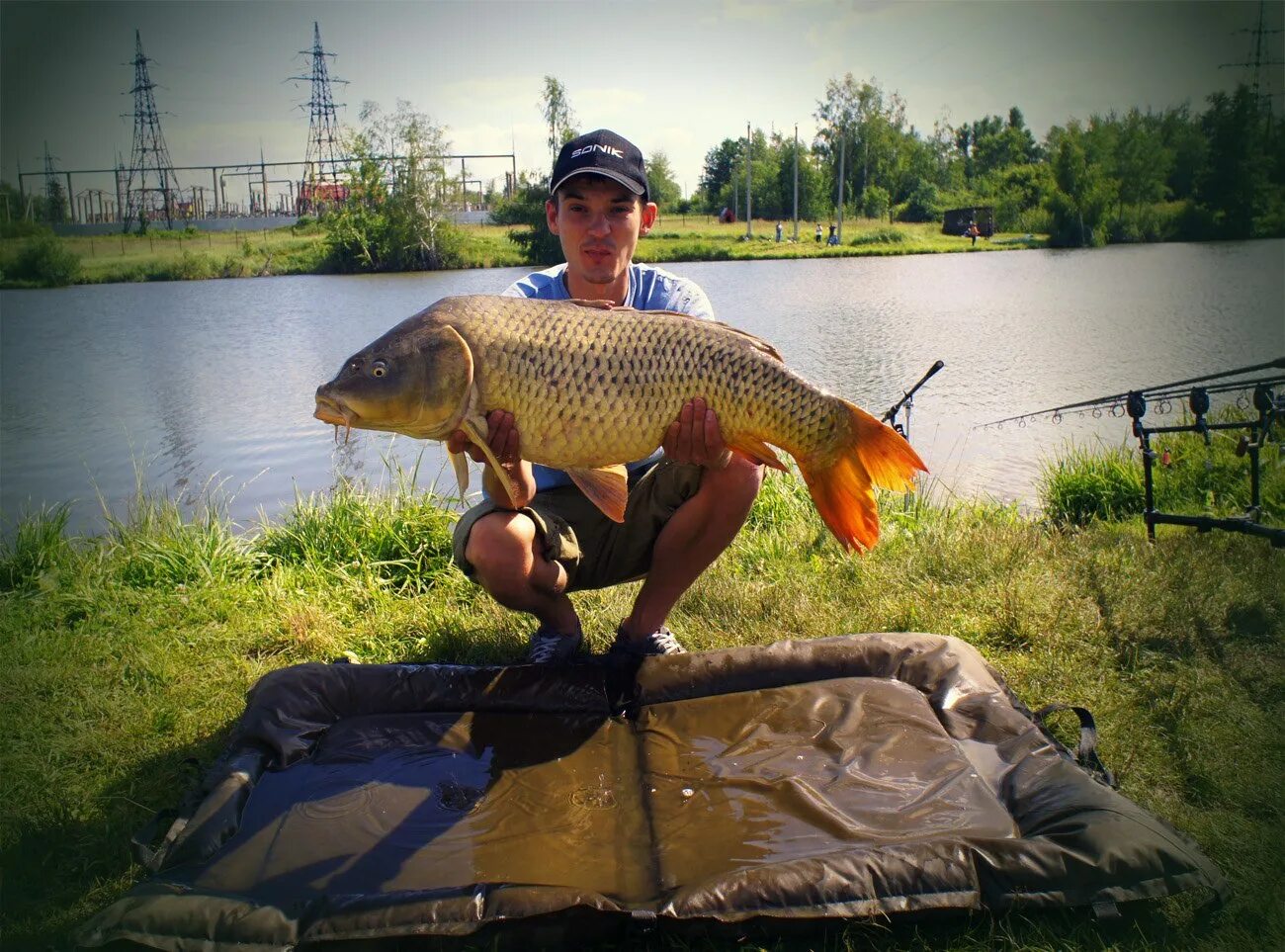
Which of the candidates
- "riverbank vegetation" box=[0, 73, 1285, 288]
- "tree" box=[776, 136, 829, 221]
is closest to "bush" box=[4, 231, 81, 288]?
"riverbank vegetation" box=[0, 73, 1285, 288]

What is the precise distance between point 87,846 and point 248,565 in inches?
59.0

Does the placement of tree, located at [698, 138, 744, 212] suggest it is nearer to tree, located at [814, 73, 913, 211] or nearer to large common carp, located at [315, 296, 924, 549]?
tree, located at [814, 73, 913, 211]

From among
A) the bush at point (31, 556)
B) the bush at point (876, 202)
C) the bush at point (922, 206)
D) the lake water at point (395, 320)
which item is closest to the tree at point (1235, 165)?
the lake water at point (395, 320)

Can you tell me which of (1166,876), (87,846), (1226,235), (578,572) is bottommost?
(87,846)

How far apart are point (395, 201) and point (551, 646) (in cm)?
2133

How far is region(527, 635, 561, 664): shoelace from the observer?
7.01ft

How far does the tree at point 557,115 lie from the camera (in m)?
16.8

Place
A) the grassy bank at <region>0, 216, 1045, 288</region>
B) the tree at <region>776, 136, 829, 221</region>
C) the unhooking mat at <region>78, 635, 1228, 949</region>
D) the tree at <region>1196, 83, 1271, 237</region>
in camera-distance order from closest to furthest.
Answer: the unhooking mat at <region>78, 635, 1228, 949</region>, the tree at <region>1196, 83, 1271, 237</region>, the grassy bank at <region>0, 216, 1045, 288</region>, the tree at <region>776, 136, 829, 221</region>

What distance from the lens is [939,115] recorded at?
117 ft

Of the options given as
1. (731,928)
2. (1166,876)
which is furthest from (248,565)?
(1166,876)

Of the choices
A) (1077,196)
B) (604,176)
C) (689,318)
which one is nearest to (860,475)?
(689,318)

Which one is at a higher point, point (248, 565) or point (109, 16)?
point (109, 16)

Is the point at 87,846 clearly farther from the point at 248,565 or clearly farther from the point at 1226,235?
the point at 1226,235

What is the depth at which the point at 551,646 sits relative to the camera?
7.08ft
